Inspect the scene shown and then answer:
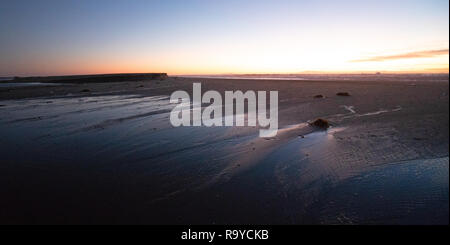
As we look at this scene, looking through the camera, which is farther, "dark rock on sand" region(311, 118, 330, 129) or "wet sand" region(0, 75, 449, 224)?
"dark rock on sand" region(311, 118, 330, 129)

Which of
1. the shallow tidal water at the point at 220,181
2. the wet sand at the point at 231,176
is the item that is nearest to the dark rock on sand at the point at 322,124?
the wet sand at the point at 231,176

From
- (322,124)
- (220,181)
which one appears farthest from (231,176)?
(322,124)

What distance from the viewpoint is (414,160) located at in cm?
514

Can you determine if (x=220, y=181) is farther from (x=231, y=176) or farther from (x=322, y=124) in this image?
(x=322, y=124)

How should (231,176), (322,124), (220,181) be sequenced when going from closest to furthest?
1. (220,181)
2. (231,176)
3. (322,124)

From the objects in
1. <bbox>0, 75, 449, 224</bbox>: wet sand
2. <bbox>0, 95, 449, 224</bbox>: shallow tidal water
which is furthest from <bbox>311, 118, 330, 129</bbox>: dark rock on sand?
<bbox>0, 95, 449, 224</bbox>: shallow tidal water

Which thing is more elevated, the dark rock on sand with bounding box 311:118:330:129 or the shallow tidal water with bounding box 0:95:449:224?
the dark rock on sand with bounding box 311:118:330:129

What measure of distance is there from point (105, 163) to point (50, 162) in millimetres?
1359

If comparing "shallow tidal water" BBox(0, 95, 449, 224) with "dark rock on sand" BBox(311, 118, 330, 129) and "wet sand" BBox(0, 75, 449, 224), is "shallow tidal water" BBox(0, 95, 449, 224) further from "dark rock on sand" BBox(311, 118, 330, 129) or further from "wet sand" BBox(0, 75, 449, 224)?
"dark rock on sand" BBox(311, 118, 330, 129)

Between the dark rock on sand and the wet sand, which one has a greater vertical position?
the dark rock on sand

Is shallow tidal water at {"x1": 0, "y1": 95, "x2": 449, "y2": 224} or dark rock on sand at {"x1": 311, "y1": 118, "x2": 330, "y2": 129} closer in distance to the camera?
shallow tidal water at {"x1": 0, "y1": 95, "x2": 449, "y2": 224}
